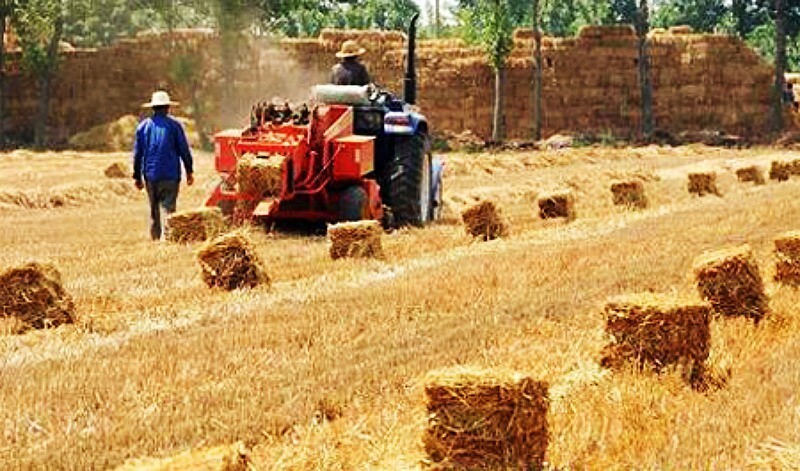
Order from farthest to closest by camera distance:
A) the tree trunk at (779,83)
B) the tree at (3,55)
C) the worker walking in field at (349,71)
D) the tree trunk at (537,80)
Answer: the tree trunk at (779,83) → the tree trunk at (537,80) → the tree at (3,55) → the worker walking in field at (349,71)

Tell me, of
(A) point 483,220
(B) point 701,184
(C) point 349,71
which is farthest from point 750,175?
(C) point 349,71

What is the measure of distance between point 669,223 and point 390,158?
3.41 metres

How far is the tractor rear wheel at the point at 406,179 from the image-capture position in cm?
1611

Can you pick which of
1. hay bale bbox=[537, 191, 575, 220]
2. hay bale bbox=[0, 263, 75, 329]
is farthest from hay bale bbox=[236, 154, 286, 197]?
hay bale bbox=[0, 263, 75, 329]

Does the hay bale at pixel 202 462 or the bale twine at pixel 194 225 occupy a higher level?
the hay bale at pixel 202 462

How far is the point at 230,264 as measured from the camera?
1121 cm


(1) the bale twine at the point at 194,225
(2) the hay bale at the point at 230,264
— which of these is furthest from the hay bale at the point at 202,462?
(1) the bale twine at the point at 194,225

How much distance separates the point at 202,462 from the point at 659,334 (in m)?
3.77

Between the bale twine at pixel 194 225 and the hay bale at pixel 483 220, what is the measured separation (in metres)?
2.86

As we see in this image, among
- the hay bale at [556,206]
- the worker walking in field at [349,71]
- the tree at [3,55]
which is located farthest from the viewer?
the tree at [3,55]

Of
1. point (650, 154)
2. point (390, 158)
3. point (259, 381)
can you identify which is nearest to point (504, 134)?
point (650, 154)

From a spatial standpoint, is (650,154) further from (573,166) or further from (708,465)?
(708,465)

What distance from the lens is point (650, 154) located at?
34.6 m

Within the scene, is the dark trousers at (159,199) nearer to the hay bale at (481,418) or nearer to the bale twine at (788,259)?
the bale twine at (788,259)
